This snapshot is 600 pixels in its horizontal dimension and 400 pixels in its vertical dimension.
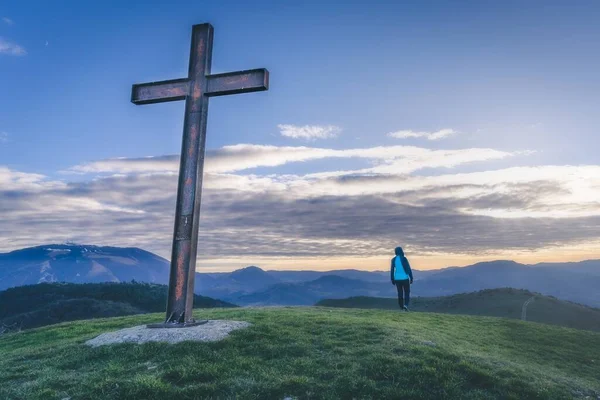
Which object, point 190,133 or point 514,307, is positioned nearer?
point 190,133

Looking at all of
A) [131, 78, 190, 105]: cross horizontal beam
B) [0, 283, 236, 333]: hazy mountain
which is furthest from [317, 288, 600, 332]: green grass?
[0, 283, 236, 333]: hazy mountain

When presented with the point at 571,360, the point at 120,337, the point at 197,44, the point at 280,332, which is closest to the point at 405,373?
the point at 280,332

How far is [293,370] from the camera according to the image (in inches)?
319

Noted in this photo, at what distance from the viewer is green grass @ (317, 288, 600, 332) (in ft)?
109

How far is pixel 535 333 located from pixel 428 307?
2327 centimetres

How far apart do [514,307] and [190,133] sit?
112 feet

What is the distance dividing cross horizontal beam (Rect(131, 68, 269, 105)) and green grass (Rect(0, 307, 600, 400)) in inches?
268

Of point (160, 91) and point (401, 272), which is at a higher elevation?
point (160, 91)

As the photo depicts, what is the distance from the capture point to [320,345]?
9.89 m

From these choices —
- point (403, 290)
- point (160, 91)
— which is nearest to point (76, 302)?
point (403, 290)

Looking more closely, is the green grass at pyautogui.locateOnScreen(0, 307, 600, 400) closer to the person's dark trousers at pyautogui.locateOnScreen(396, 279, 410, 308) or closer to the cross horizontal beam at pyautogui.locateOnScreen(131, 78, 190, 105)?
the cross horizontal beam at pyautogui.locateOnScreen(131, 78, 190, 105)

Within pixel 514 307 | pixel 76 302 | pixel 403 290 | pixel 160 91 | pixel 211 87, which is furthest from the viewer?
pixel 76 302

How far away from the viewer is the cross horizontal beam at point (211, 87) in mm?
11781

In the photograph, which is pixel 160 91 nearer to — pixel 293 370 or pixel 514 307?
pixel 293 370
